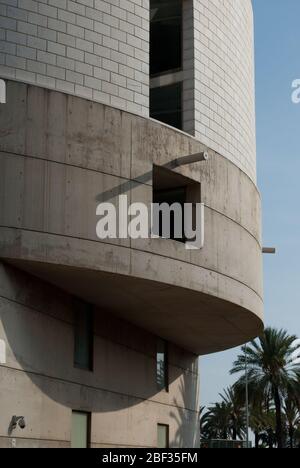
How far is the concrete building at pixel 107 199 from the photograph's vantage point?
62.7ft

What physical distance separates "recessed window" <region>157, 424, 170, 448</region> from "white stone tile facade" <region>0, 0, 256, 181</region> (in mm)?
8889

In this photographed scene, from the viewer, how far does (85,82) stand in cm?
2067

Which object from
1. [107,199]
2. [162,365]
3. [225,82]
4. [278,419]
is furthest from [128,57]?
[278,419]

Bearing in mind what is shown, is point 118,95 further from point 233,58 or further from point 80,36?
point 233,58

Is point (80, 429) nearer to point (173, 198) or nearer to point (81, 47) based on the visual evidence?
point (173, 198)

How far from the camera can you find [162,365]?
27891 millimetres

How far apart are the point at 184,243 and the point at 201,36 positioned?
6691 mm

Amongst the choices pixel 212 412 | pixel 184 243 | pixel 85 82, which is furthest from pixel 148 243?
pixel 212 412

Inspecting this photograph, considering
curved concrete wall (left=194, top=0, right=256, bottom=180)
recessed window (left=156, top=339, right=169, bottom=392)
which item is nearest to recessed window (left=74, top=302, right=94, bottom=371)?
recessed window (left=156, top=339, right=169, bottom=392)

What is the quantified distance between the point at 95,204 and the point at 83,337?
4523mm

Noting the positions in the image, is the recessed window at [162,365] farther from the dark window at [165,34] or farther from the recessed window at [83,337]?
the dark window at [165,34]

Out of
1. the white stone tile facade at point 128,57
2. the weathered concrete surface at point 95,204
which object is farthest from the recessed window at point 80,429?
the white stone tile facade at point 128,57

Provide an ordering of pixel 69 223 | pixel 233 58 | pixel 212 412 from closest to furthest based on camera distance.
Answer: pixel 69 223, pixel 233 58, pixel 212 412

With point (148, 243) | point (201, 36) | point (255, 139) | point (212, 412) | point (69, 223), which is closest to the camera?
point (69, 223)
